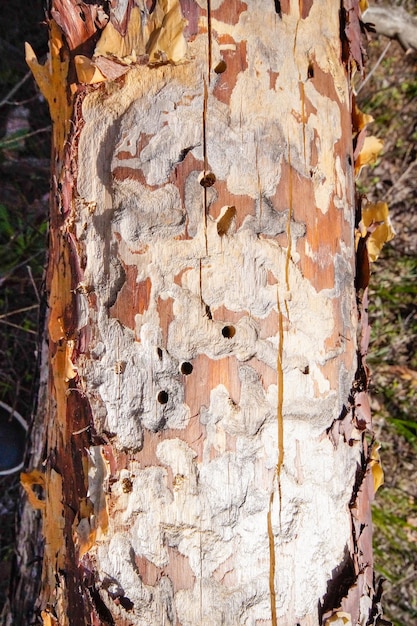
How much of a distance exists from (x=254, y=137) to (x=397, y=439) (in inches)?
68.7

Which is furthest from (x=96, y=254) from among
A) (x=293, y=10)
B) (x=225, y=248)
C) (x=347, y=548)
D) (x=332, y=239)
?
(x=347, y=548)

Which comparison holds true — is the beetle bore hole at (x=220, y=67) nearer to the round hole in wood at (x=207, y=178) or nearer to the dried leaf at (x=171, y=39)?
the dried leaf at (x=171, y=39)

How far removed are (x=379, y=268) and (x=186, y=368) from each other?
157cm

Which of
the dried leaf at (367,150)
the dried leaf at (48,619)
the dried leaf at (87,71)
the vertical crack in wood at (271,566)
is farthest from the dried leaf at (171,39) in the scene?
the dried leaf at (48,619)

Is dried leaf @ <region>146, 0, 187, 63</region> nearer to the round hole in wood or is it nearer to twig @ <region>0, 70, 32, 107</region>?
the round hole in wood

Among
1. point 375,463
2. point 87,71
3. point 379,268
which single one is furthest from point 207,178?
point 379,268

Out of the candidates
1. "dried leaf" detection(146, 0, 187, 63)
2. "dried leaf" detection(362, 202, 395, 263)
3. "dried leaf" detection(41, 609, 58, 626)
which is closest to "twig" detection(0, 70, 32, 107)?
"dried leaf" detection(146, 0, 187, 63)

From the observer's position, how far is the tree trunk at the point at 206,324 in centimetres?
108

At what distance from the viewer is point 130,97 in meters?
1.15

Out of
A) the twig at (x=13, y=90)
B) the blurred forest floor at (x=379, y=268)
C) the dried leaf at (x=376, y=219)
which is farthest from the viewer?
the blurred forest floor at (x=379, y=268)

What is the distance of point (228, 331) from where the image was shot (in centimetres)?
110

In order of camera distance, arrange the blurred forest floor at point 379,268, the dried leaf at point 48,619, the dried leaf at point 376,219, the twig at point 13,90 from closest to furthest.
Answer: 1. the dried leaf at point 48,619
2. the dried leaf at point 376,219
3. the twig at point 13,90
4. the blurred forest floor at point 379,268

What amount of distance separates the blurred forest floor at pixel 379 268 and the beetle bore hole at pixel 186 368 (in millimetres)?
1454

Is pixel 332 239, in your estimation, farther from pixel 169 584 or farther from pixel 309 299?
pixel 169 584
